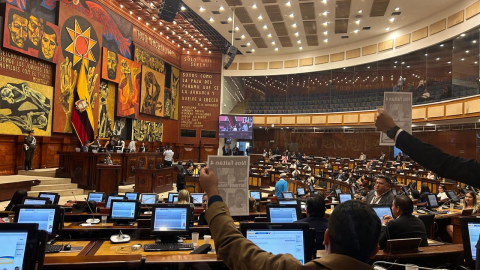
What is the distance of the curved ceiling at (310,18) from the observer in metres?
15.7

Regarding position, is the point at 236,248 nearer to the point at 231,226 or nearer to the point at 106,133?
the point at 231,226

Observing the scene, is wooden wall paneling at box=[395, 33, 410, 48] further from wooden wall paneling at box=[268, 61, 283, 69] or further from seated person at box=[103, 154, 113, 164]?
seated person at box=[103, 154, 113, 164]

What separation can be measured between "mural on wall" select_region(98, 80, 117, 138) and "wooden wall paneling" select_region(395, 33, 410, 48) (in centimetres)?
1555

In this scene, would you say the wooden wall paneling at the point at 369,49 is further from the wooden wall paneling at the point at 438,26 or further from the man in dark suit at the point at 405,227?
the man in dark suit at the point at 405,227

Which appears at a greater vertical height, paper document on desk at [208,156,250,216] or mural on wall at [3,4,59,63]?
mural on wall at [3,4,59,63]

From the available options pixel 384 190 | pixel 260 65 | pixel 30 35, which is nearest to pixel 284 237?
pixel 384 190

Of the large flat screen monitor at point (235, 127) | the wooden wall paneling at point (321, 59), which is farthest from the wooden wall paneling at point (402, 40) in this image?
the large flat screen monitor at point (235, 127)

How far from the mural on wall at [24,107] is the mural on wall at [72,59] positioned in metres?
0.44

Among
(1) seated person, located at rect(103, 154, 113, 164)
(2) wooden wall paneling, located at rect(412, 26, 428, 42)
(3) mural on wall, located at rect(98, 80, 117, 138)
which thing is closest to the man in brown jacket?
(1) seated person, located at rect(103, 154, 113, 164)

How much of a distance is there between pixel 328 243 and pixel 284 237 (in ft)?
3.49

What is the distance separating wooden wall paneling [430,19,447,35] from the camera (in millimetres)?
15715

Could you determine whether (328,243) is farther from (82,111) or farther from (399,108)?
(82,111)

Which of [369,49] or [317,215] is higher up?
[369,49]

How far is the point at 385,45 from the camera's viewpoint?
63.7 feet
